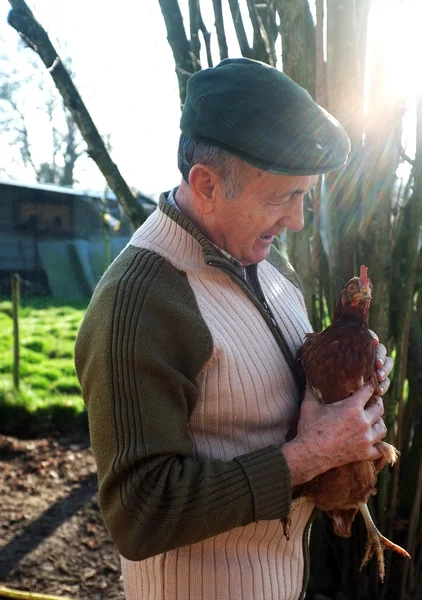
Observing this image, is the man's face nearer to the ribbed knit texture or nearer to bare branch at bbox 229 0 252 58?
the ribbed knit texture

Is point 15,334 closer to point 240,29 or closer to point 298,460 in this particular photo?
point 240,29

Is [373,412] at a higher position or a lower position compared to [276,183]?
lower

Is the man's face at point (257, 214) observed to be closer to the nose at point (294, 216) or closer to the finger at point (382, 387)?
the nose at point (294, 216)

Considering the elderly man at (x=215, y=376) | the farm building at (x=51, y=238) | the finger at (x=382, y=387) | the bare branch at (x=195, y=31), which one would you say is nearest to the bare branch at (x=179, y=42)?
the bare branch at (x=195, y=31)

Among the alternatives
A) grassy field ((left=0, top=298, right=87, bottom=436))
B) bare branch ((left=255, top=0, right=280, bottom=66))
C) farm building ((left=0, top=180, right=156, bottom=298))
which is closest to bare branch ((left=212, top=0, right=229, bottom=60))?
bare branch ((left=255, top=0, right=280, bottom=66))

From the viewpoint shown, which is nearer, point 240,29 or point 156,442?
point 156,442

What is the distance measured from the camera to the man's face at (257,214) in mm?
1332

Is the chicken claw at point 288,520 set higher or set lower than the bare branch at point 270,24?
lower

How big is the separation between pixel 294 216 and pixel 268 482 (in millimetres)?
624

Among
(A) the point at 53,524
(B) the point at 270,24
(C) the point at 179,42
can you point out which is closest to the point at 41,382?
(A) the point at 53,524

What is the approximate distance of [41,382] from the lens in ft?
17.6

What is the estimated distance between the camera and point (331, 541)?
2.71 metres

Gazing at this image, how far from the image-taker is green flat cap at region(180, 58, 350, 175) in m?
1.23

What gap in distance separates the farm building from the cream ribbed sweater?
27.6 ft
